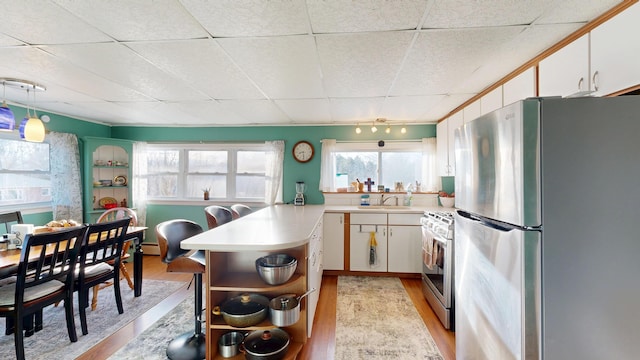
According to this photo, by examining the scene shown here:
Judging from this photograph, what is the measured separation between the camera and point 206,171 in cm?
459

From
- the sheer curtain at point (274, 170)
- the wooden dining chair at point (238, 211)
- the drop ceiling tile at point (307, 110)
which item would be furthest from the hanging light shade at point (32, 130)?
the sheer curtain at point (274, 170)

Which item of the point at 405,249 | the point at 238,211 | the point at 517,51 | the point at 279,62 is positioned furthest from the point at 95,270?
the point at 517,51

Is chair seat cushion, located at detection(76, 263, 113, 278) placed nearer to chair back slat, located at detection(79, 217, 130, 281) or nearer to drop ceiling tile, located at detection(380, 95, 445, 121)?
chair back slat, located at detection(79, 217, 130, 281)

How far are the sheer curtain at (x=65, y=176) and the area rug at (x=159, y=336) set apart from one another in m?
2.48

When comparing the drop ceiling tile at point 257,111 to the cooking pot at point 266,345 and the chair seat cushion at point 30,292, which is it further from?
the cooking pot at point 266,345

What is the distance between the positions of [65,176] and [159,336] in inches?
120

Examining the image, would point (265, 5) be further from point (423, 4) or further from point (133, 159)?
point (133, 159)

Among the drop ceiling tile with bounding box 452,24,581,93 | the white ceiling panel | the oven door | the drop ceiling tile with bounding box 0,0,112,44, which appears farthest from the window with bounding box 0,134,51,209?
the drop ceiling tile with bounding box 452,24,581,93

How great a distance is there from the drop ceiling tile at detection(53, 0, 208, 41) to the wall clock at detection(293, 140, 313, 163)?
2.76 meters

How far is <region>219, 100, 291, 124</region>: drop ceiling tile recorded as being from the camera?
3.14 metres

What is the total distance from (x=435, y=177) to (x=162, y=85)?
12.4 feet

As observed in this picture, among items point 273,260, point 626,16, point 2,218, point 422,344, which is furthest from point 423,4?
point 2,218

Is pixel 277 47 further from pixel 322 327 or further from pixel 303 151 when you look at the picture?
pixel 303 151

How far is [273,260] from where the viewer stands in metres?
1.88
